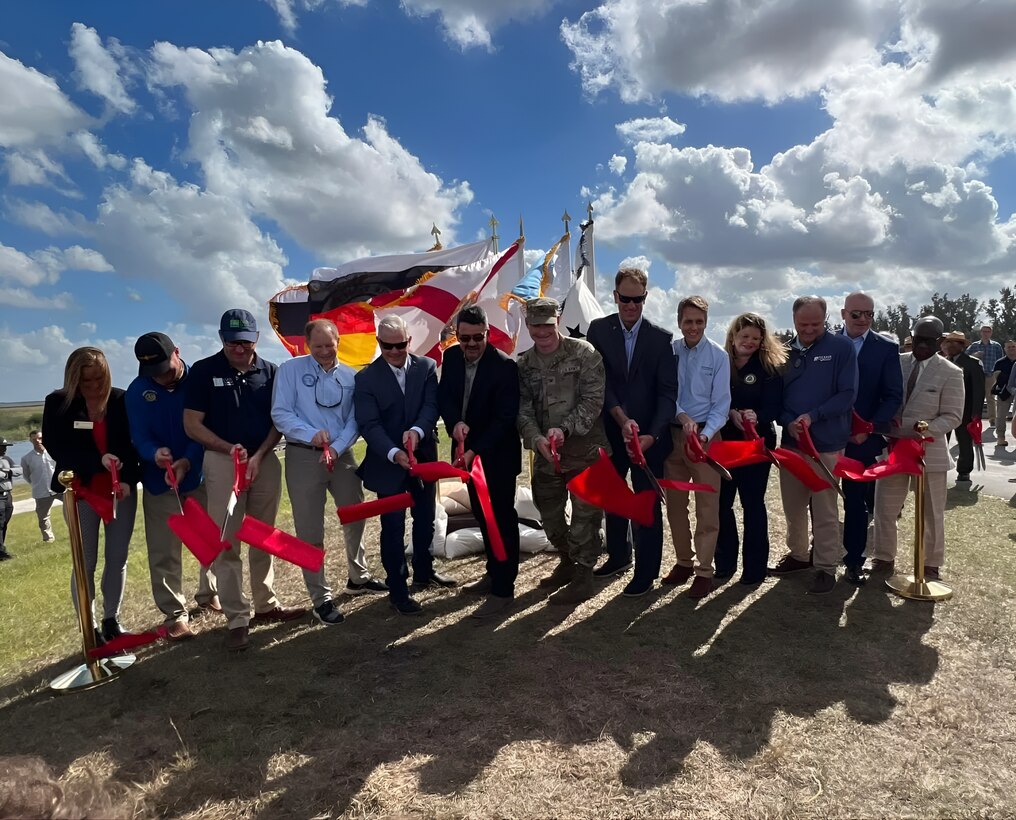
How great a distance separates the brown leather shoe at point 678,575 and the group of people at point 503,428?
0.02m

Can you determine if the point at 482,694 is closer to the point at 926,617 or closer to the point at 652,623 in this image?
the point at 652,623

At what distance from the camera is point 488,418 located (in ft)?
16.6

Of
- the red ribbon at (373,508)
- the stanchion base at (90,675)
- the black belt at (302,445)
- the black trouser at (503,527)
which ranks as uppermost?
the black belt at (302,445)

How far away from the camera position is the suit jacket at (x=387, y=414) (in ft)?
16.1

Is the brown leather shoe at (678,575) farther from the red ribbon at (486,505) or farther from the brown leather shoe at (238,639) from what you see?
the brown leather shoe at (238,639)

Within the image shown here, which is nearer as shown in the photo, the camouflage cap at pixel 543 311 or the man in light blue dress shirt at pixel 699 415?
the camouflage cap at pixel 543 311

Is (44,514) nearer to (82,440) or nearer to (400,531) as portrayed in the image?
(82,440)

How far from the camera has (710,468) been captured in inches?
201

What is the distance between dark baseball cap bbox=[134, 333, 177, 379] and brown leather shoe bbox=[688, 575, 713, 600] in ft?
15.0

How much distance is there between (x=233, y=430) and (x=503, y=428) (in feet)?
6.79

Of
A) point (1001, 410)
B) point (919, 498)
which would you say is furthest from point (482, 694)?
point (1001, 410)

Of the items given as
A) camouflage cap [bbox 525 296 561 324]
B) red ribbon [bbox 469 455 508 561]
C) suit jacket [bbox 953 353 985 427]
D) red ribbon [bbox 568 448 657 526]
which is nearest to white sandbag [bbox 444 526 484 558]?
red ribbon [bbox 469 455 508 561]

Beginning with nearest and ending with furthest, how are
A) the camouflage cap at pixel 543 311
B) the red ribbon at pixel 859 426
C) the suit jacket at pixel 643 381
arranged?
the camouflage cap at pixel 543 311, the suit jacket at pixel 643 381, the red ribbon at pixel 859 426

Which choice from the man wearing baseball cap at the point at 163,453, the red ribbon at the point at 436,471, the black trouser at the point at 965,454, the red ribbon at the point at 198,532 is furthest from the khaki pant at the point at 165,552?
the black trouser at the point at 965,454
